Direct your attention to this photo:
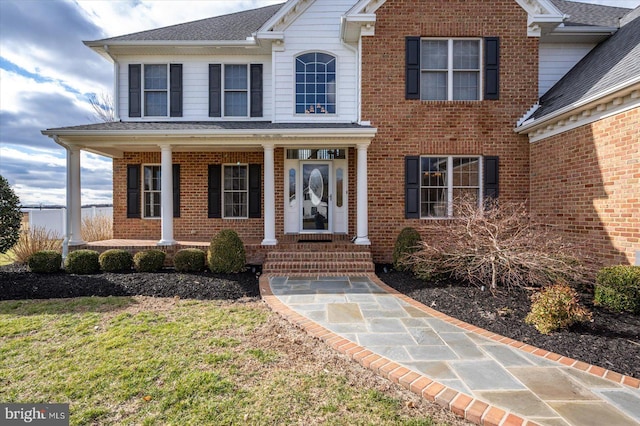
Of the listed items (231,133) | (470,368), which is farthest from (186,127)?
(470,368)

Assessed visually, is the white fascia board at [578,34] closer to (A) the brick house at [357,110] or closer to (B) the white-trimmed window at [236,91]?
(A) the brick house at [357,110]

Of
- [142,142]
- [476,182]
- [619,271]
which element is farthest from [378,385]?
[142,142]

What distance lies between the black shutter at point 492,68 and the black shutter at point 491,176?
170cm

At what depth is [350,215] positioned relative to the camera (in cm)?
942

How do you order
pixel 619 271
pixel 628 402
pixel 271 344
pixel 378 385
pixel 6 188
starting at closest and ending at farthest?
pixel 628 402 < pixel 378 385 < pixel 271 344 < pixel 619 271 < pixel 6 188

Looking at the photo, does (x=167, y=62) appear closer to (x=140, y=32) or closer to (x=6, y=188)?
(x=140, y=32)

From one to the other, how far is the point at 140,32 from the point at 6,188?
19.2 feet

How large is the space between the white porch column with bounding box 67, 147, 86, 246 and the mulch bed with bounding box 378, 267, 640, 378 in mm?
8036

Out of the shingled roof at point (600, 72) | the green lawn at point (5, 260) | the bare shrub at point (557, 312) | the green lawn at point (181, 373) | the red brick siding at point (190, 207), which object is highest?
the shingled roof at point (600, 72)

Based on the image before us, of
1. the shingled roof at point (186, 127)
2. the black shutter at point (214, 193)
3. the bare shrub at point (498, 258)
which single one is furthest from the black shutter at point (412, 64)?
the black shutter at point (214, 193)

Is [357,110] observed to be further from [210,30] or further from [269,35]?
[210,30]

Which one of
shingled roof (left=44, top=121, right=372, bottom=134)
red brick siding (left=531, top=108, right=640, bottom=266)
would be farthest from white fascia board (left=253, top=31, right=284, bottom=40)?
red brick siding (left=531, top=108, right=640, bottom=266)

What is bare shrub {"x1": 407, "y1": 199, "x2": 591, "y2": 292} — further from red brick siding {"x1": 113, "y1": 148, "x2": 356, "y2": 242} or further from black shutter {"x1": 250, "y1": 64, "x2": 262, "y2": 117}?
black shutter {"x1": 250, "y1": 64, "x2": 262, "y2": 117}

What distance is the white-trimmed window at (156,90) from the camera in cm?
977
